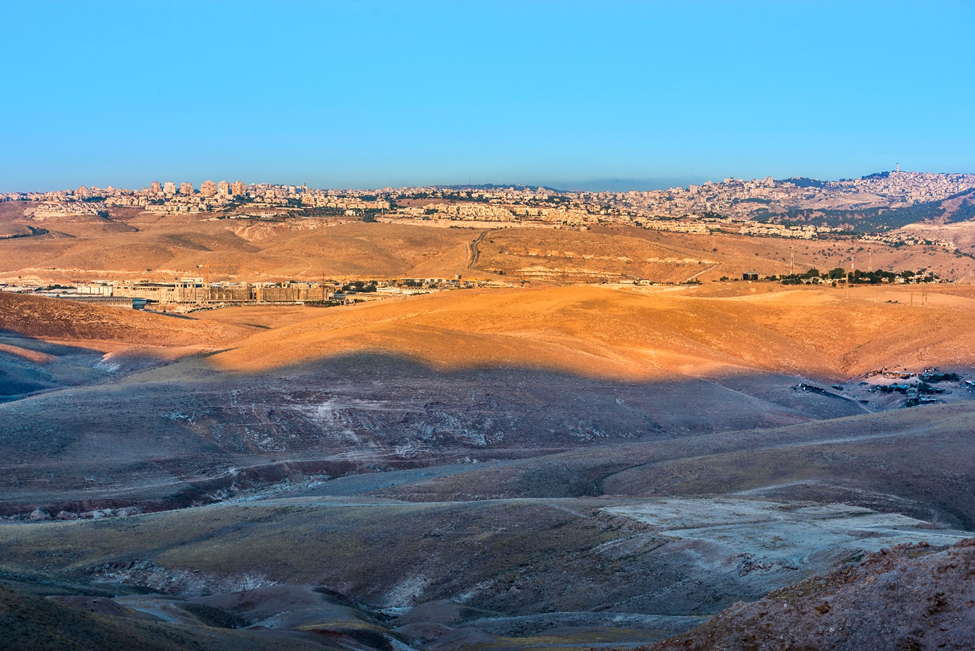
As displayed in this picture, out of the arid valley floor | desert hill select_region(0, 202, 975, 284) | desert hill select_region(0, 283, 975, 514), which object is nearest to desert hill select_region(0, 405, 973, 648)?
the arid valley floor

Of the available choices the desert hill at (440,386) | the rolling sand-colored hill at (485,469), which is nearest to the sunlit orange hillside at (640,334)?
the desert hill at (440,386)

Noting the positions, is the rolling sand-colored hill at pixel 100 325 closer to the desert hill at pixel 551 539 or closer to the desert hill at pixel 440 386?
the desert hill at pixel 440 386

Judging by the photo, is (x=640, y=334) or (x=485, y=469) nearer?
(x=485, y=469)

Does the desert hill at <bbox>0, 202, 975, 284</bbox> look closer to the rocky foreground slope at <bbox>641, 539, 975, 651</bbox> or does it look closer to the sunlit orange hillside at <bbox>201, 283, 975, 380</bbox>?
the sunlit orange hillside at <bbox>201, 283, 975, 380</bbox>

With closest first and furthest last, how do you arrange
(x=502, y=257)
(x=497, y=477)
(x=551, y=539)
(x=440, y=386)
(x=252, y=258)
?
(x=551, y=539)
(x=497, y=477)
(x=440, y=386)
(x=502, y=257)
(x=252, y=258)

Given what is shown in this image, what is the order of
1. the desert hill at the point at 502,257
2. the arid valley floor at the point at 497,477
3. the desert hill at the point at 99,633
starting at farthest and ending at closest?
the desert hill at the point at 502,257, the arid valley floor at the point at 497,477, the desert hill at the point at 99,633

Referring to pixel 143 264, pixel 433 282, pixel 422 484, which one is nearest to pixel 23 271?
pixel 143 264

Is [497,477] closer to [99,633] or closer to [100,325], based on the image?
[99,633]

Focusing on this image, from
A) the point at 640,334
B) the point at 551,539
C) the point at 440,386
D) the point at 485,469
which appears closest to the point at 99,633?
the point at 551,539
